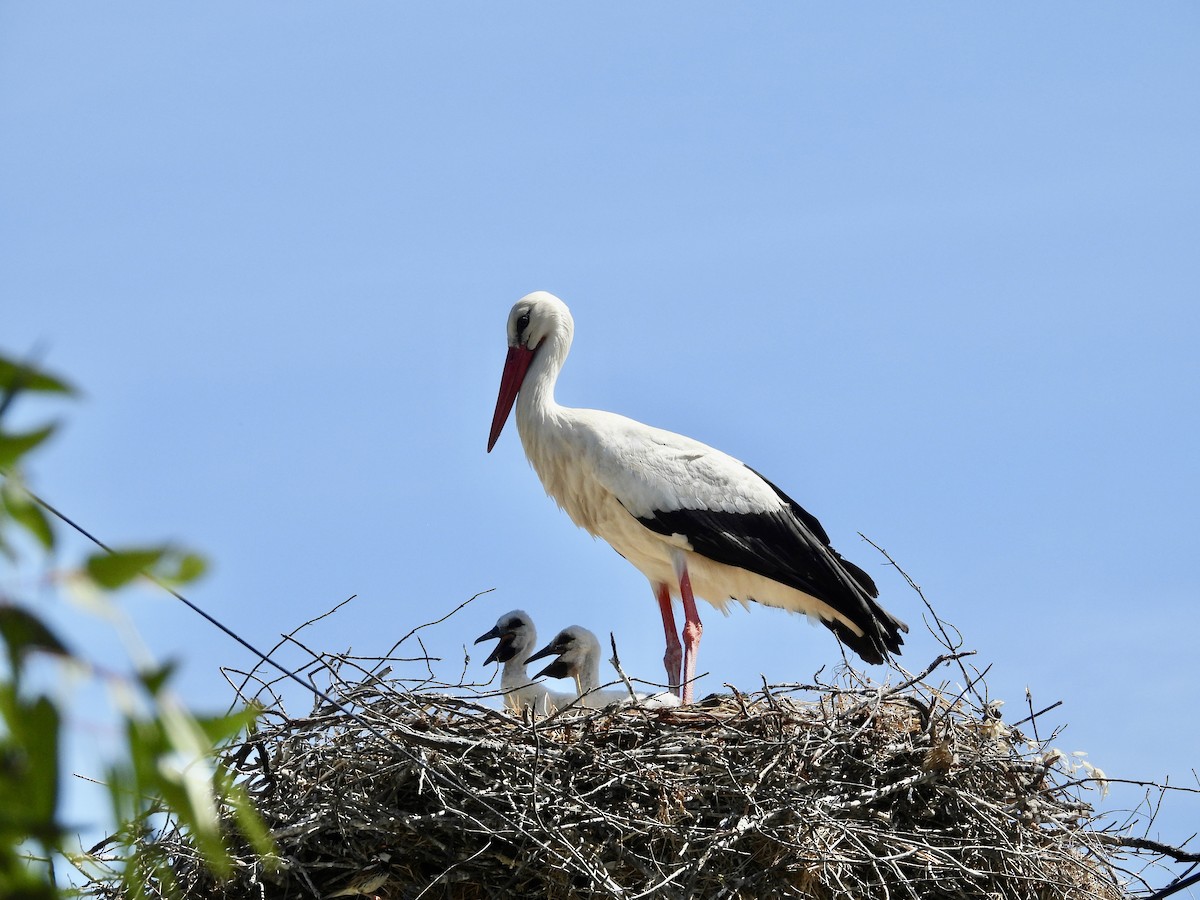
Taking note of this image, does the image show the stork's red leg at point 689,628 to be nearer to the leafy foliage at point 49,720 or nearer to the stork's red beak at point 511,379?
the stork's red beak at point 511,379

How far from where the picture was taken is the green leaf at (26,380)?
89 cm

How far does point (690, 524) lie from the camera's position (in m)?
6.07

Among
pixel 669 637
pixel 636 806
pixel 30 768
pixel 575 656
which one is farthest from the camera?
pixel 669 637

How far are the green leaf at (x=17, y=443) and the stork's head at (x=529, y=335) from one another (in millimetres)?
5800

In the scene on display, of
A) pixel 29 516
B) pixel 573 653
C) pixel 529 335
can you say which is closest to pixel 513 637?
pixel 573 653

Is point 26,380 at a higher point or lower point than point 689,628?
lower

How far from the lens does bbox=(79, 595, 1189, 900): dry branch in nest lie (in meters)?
4.14

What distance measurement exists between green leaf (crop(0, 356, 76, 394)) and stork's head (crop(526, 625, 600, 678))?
16.2 feet

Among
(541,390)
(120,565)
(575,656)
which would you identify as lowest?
(120,565)

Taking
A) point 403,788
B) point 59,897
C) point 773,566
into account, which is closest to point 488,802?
point 403,788

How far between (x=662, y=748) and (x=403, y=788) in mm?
757

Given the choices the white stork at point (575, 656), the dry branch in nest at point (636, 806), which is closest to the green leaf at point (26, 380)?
the dry branch in nest at point (636, 806)

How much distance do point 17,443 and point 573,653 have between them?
4979 millimetres

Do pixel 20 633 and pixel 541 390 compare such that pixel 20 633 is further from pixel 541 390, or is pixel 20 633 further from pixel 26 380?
pixel 541 390
